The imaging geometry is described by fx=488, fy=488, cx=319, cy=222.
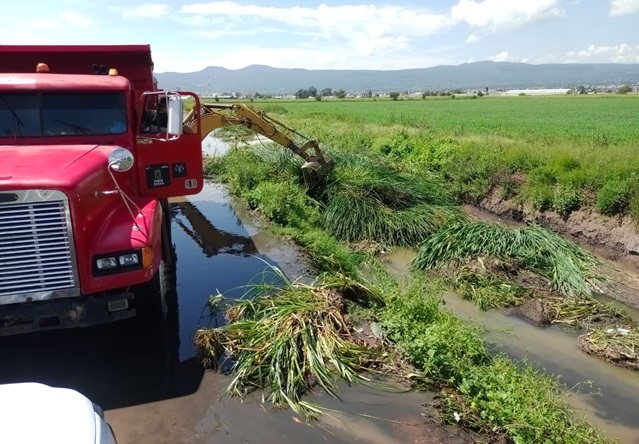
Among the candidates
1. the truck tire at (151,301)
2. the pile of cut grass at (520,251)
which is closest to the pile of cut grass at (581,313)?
the pile of cut grass at (520,251)

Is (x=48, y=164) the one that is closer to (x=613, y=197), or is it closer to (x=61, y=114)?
(x=61, y=114)

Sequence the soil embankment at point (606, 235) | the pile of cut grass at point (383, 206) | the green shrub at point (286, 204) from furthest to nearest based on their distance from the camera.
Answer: the green shrub at point (286, 204) < the pile of cut grass at point (383, 206) < the soil embankment at point (606, 235)

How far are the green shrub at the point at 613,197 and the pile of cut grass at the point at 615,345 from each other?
3937mm

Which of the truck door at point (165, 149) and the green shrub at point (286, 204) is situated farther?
the green shrub at point (286, 204)

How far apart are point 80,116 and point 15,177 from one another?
1.84m

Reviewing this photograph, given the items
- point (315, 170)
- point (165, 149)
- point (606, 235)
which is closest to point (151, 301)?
point (165, 149)

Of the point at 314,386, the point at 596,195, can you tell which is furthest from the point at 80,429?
the point at 596,195

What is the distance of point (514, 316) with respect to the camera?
683cm

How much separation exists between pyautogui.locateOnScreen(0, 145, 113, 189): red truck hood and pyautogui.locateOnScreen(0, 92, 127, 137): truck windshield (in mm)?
357

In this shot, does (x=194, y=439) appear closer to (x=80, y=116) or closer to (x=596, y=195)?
(x=80, y=116)

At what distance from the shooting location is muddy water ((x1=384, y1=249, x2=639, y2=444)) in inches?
187

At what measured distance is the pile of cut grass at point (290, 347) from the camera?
15.5 ft

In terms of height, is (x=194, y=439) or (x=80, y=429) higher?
(x=80, y=429)

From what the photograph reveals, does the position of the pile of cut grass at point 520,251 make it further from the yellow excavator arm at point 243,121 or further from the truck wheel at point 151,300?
the truck wheel at point 151,300
